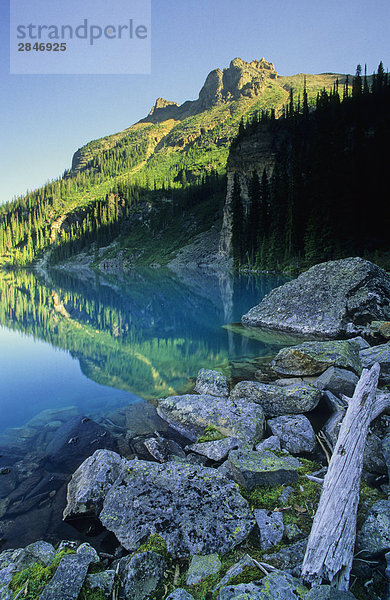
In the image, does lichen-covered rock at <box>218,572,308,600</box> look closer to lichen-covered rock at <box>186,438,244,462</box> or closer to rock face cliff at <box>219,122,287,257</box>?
lichen-covered rock at <box>186,438,244,462</box>

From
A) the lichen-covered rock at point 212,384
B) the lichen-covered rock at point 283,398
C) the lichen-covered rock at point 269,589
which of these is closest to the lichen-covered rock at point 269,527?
the lichen-covered rock at point 269,589

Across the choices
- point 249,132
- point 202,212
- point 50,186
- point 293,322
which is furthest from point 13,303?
A: point 50,186

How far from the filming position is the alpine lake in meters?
6.07

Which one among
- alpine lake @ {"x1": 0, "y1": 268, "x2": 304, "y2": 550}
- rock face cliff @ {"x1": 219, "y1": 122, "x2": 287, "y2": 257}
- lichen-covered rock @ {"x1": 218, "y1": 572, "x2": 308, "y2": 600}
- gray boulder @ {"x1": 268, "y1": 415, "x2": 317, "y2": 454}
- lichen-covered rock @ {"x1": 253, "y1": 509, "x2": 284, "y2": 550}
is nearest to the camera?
lichen-covered rock @ {"x1": 218, "y1": 572, "x2": 308, "y2": 600}

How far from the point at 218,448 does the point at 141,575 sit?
9.96 feet

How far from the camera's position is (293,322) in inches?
661

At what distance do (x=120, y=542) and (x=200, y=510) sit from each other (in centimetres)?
121

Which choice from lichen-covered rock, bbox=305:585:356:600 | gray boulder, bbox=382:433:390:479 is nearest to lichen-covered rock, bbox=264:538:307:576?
lichen-covered rock, bbox=305:585:356:600

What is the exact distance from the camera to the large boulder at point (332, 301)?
1509cm

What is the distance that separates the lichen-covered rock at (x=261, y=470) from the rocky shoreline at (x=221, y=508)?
16mm

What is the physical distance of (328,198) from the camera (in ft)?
137

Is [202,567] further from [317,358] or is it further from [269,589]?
[317,358]

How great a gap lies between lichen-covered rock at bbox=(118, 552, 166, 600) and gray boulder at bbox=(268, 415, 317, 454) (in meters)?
3.51

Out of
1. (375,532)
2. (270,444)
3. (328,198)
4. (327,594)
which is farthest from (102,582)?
(328,198)
